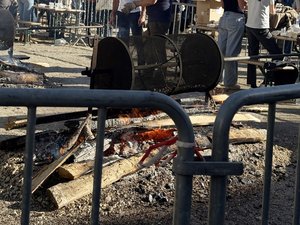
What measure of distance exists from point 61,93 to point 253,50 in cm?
981

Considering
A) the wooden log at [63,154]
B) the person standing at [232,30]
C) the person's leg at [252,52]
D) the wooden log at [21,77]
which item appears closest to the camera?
the wooden log at [63,154]

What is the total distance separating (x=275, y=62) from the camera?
1078 cm

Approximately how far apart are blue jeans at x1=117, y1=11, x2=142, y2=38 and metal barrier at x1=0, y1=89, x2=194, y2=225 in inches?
370

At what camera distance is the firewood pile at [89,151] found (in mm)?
5793

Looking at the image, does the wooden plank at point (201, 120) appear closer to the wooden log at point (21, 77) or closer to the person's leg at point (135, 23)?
the wooden log at point (21, 77)

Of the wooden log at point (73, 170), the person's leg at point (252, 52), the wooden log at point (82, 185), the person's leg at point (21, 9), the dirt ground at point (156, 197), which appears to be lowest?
the dirt ground at point (156, 197)

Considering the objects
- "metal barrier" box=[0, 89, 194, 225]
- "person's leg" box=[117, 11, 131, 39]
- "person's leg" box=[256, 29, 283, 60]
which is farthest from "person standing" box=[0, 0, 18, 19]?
"metal barrier" box=[0, 89, 194, 225]

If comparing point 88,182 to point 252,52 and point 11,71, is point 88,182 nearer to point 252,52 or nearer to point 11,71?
point 11,71

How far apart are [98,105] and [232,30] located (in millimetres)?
8889

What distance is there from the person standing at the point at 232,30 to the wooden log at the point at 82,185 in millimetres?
5663

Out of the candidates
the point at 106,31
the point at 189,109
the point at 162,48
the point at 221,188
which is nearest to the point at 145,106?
the point at 221,188

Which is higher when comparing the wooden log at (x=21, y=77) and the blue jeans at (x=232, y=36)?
the blue jeans at (x=232, y=36)

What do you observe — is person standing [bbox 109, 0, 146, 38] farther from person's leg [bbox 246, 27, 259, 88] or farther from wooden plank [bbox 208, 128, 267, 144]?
wooden plank [bbox 208, 128, 267, 144]

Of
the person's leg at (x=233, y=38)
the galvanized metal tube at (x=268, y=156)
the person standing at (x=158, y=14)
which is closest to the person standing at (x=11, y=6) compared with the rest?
the person standing at (x=158, y=14)
